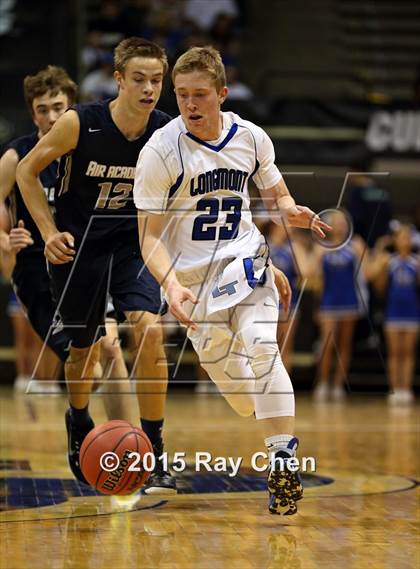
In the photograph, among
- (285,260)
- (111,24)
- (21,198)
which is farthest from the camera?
(111,24)

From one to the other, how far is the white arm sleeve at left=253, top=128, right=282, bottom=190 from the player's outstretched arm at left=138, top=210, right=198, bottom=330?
2.05 feet

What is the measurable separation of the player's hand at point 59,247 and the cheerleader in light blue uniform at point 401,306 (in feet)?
27.2

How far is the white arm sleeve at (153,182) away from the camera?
5406mm

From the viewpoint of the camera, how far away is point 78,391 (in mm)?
6664

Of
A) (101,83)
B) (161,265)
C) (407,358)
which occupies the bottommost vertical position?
(407,358)

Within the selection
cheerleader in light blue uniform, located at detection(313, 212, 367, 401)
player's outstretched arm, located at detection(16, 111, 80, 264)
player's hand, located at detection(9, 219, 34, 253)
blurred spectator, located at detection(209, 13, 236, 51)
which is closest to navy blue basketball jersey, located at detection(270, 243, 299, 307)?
cheerleader in light blue uniform, located at detection(313, 212, 367, 401)

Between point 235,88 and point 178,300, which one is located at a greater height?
point 235,88

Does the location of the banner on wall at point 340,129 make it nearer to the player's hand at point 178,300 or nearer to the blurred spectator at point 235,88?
A: the blurred spectator at point 235,88

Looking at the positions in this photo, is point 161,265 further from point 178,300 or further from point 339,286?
point 339,286

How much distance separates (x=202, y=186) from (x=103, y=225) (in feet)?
3.33

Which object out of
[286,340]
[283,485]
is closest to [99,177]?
[283,485]

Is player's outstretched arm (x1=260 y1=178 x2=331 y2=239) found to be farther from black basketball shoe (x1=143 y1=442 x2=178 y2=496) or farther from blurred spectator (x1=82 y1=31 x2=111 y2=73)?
blurred spectator (x1=82 y1=31 x2=111 y2=73)

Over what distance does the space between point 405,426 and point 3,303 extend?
595 centimetres

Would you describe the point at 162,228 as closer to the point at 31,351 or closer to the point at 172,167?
the point at 172,167
